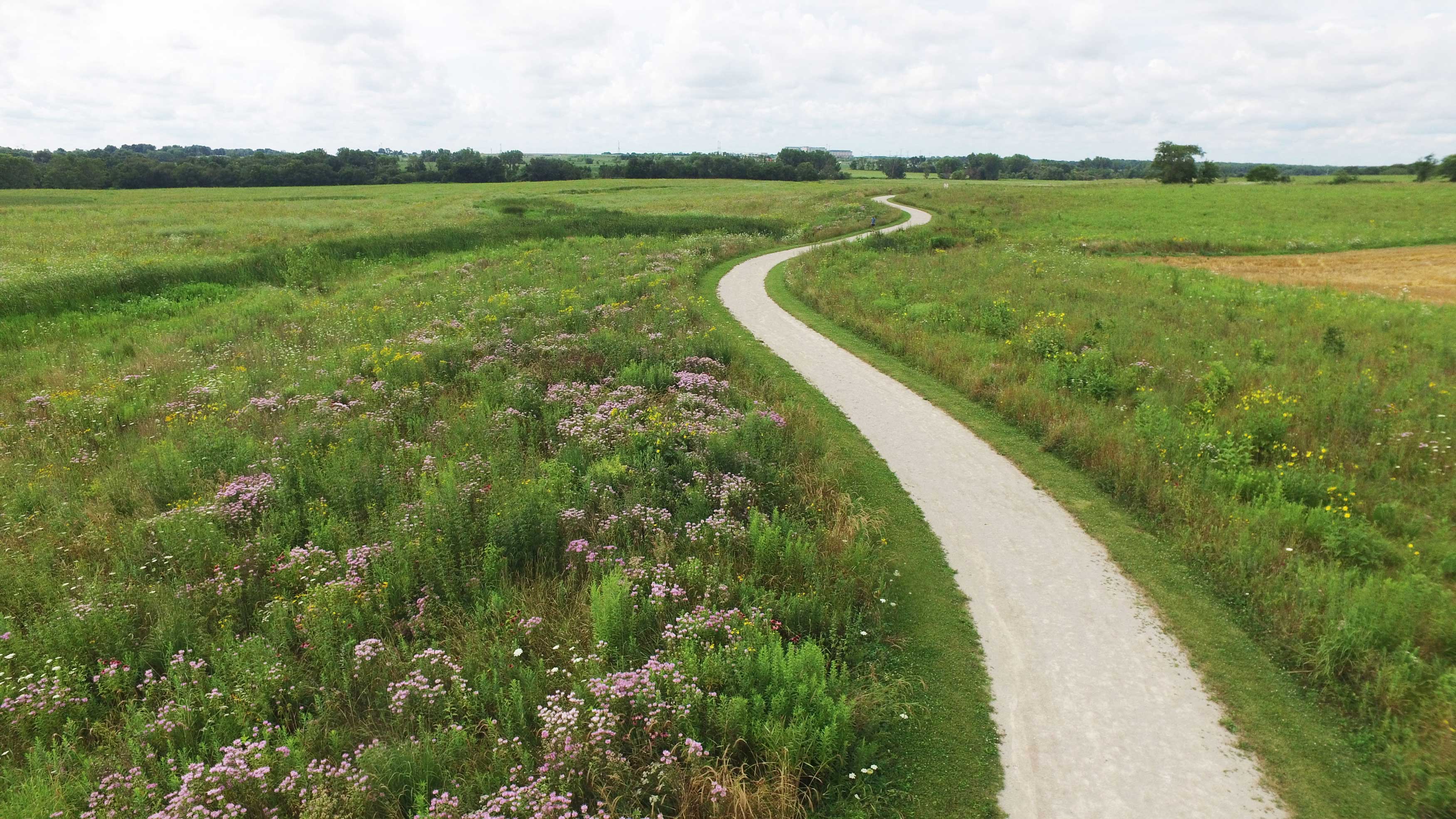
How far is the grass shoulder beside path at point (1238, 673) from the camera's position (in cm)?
528

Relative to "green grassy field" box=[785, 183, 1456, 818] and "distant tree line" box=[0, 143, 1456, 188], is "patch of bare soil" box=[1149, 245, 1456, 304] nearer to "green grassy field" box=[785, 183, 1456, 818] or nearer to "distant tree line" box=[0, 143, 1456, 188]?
"green grassy field" box=[785, 183, 1456, 818]

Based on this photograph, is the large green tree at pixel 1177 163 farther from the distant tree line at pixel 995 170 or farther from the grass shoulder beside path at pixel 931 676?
the grass shoulder beside path at pixel 931 676

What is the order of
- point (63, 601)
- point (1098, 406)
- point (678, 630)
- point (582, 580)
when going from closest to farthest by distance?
1. point (678, 630)
2. point (63, 601)
3. point (582, 580)
4. point (1098, 406)

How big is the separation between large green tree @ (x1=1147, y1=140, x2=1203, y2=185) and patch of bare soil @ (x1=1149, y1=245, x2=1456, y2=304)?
72539 mm

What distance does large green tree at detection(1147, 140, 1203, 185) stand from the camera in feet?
335

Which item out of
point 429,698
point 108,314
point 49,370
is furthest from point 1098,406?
point 108,314

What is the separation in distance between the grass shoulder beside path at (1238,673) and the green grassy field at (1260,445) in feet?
0.09

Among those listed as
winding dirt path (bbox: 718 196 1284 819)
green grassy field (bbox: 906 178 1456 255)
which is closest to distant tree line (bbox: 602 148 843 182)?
green grassy field (bbox: 906 178 1456 255)

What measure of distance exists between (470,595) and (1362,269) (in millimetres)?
42536

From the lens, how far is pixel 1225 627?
7.18 meters

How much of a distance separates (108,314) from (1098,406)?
94.3 feet

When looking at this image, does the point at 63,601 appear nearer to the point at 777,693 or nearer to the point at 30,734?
the point at 30,734

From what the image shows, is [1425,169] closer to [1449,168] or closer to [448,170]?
[1449,168]

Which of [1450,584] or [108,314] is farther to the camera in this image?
[108,314]
